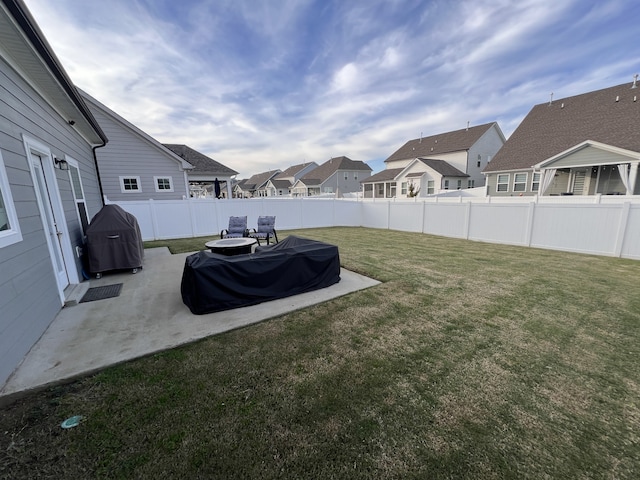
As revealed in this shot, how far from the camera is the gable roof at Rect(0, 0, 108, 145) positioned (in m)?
2.44

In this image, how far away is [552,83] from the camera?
1467cm

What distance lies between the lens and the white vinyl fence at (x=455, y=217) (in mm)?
6648

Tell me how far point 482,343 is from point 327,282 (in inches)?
97.1

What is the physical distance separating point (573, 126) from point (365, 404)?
66.3ft

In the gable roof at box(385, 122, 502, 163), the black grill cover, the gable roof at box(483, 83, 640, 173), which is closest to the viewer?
the black grill cover

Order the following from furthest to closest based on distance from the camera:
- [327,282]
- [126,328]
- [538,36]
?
[538,36] → [327,282] → [126,328]

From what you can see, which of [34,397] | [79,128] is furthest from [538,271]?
[79,128]

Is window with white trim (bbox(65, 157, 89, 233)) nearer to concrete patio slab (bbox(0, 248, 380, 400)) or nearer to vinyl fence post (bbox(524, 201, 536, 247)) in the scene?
concrete patio slab (bbox(0, 248, 380, 400))

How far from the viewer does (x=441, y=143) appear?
25562 millimetres

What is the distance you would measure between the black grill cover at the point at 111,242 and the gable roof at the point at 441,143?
25.7 metres

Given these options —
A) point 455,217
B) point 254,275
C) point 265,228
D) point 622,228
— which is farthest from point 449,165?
point 254,275

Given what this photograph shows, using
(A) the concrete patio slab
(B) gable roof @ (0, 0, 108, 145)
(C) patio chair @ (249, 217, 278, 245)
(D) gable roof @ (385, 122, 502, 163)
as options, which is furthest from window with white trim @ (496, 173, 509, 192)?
(B) gable roof @ (0, 0, 108, 145)

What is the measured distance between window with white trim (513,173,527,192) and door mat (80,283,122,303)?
19.5m

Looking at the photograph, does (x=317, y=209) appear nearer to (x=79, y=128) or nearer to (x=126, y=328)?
(x=79, y=128)
